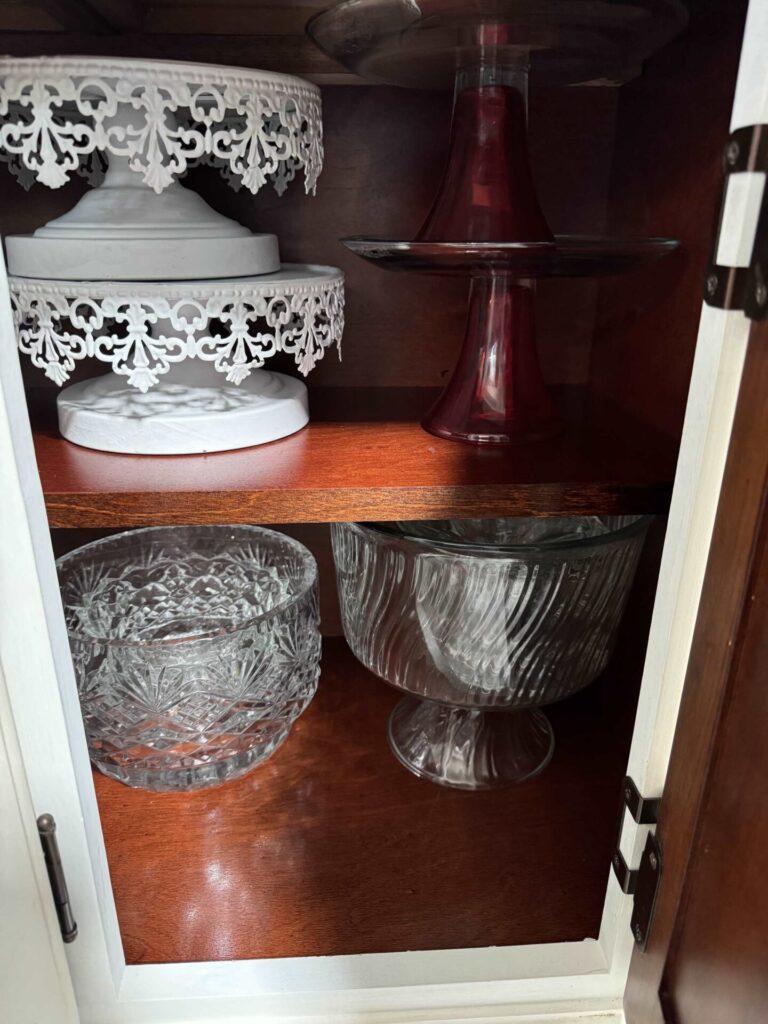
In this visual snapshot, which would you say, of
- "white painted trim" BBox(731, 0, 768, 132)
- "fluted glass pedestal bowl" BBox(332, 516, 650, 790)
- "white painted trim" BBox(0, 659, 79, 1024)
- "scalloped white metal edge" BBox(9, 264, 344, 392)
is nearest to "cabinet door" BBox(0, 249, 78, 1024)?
"white painted trim" BBox(0, 659, 79, 1024)

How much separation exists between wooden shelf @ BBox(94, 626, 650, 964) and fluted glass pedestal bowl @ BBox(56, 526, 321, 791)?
1.5 inches

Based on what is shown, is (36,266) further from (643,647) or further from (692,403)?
(643,647)

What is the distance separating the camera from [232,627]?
1.89 ft

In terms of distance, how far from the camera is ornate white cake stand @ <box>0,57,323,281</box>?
1.27 feet

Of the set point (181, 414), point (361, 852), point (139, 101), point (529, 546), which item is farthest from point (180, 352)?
point (361, 852)

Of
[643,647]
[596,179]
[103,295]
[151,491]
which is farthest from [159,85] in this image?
[643,647]

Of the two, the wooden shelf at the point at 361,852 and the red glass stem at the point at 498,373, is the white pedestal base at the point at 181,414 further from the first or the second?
the wooden shelf at the point at 361,852

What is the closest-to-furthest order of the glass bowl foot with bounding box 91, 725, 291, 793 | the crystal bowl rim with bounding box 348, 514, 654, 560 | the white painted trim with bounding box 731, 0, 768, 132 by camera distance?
the white painted trim with bounding box 731, 0, 768, 132 → the crystal bowl rim with bounding box 348, 514, 654, 560 → the glass bowl foot with bounding box 91, 725, 291, 793

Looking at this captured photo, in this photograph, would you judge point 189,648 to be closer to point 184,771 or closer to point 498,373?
point 184,771

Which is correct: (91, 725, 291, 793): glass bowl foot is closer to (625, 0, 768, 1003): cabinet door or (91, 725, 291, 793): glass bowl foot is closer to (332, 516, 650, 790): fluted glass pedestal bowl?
(332, 516, 650, 790): fluted glass pedestal bowl

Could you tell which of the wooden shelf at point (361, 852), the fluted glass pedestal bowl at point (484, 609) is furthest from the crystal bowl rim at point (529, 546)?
the wooden shelf at point (361, 852)

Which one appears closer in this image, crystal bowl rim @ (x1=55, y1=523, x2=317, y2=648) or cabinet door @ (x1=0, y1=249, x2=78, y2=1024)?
cabinet door @ (x1=0, y1=249, x2=78, y2=1024)

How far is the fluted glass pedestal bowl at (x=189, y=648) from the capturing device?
1.86 feet

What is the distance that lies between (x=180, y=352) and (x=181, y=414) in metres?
0.05
